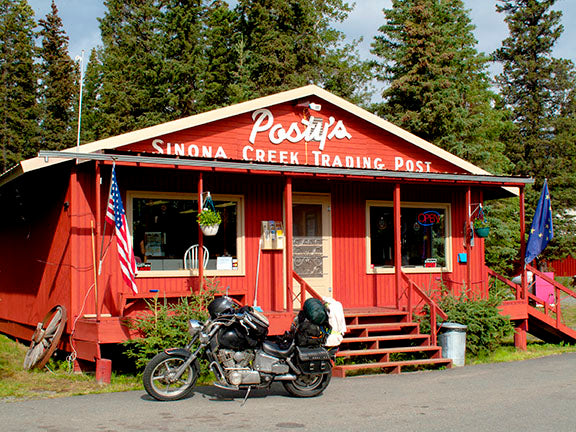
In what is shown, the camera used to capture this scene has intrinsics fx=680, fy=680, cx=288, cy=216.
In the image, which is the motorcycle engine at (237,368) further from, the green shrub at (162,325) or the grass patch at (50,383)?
the grass patch at (50,383)

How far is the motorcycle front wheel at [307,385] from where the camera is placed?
8773 millimetres

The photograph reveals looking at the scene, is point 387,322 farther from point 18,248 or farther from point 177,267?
point 18,248

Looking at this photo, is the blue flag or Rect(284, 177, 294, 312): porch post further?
the blue flag

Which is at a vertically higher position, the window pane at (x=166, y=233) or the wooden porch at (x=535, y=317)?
the window pane at (x=166, y=233)

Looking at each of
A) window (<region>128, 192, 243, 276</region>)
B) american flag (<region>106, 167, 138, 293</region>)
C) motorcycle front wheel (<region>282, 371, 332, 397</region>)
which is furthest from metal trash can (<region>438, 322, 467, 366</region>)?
american flag (<region>106, 167, 138, 293</region>)

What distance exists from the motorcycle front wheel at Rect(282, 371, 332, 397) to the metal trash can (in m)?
3.56

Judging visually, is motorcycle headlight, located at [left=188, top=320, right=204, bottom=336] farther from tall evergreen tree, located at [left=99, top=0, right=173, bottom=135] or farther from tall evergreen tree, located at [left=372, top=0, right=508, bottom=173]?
tall evergreen tree, located at [left=99, top=0, right=173, bottom=135]

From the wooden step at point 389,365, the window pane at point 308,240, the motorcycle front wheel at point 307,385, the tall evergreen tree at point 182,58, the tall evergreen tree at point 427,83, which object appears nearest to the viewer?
the motorcycle front wheel at point 307,385

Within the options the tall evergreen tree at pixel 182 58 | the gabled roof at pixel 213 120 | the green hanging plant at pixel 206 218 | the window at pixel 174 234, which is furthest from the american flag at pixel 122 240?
the tall evergreen tree at pixel 182 58

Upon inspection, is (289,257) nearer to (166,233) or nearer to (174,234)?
(174,234)

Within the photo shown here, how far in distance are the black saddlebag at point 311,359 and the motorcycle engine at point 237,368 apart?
0.60 meters

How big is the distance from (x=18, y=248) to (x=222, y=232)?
199 inches

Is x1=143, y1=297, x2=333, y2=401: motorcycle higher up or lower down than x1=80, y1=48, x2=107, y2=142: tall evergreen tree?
lower down

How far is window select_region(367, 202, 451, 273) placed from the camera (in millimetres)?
14070
